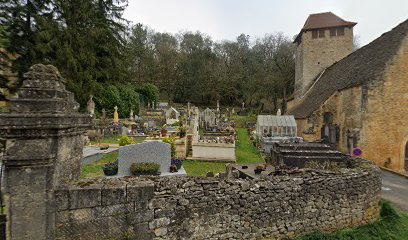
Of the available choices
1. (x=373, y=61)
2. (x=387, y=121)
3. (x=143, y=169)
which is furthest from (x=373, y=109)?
(x=143, y=169)

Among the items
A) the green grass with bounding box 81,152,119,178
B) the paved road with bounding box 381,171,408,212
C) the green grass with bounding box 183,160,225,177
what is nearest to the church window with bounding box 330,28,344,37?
the paved road with bounding box 381,171,408,212

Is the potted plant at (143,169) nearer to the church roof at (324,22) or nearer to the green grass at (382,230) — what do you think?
the green grass at (382,230)

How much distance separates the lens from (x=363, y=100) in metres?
16.5

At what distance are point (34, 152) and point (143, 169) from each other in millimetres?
5289

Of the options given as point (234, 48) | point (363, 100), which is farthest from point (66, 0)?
point (234, 48)

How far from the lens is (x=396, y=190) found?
10797mm

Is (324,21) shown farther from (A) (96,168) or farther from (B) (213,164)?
(A) (96,168)

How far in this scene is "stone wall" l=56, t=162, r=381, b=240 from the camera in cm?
427

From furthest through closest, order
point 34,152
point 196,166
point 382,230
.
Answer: point 196,166, point 382,230, point 34,152

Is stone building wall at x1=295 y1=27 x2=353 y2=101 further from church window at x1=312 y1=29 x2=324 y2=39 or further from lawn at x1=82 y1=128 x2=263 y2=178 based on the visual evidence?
lawn at x1=82 y1=128 x2=263 y2=178

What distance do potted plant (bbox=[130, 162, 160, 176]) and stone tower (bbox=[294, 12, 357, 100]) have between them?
2672 cm

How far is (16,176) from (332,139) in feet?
66.9

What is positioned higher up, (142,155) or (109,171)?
(142,155)

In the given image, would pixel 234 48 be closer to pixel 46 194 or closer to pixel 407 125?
pixel 407 125
